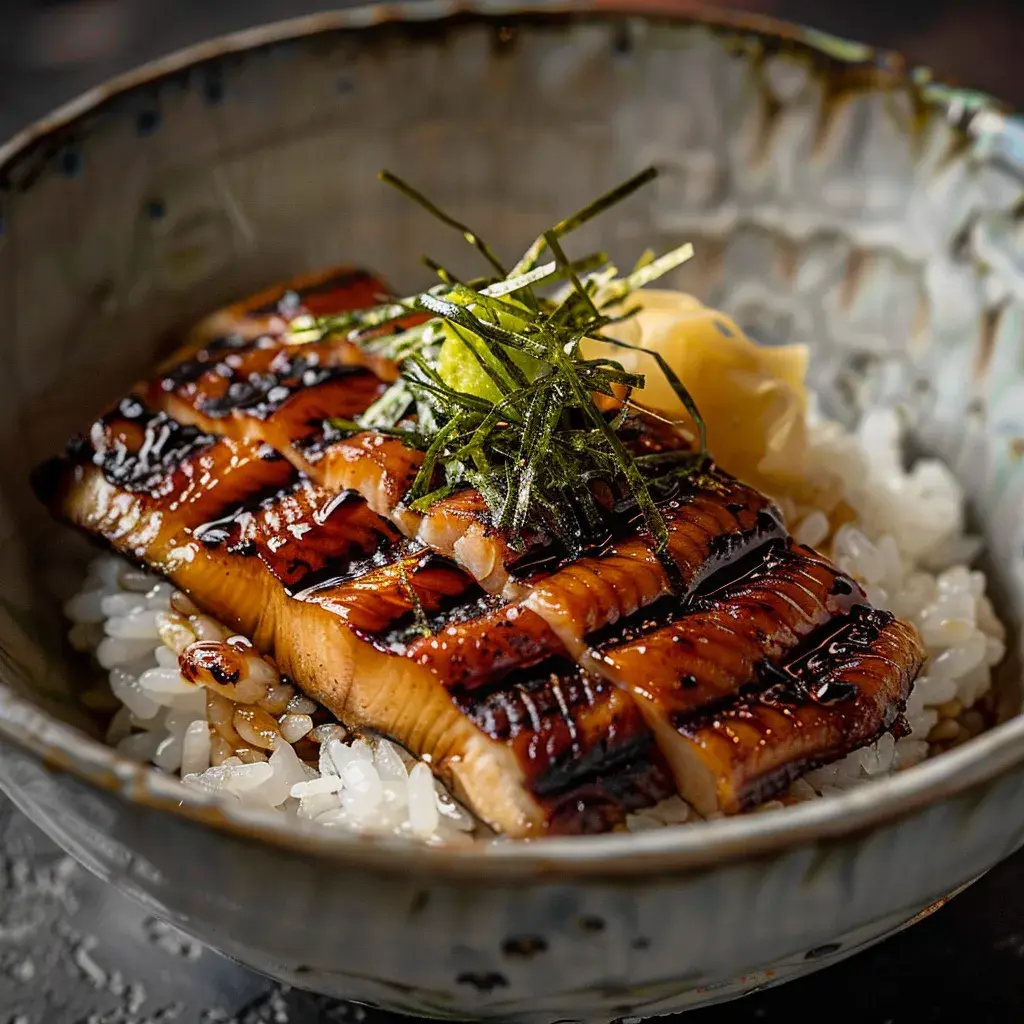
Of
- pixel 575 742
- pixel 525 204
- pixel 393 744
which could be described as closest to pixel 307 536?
pixel 393 744

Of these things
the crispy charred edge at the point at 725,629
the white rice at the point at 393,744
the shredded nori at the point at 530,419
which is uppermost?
the shredded nori at the point at 530,419

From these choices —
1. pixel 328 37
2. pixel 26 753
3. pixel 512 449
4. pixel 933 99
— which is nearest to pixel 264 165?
pixel 328 37

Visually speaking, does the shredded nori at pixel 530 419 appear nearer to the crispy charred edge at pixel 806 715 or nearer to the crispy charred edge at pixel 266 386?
the crispy charred edge at pixel 266 386

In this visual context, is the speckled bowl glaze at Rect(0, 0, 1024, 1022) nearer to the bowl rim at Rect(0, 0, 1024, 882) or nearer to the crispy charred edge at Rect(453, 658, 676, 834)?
the bowl rim at Rect(0, 0, 1024, 882)

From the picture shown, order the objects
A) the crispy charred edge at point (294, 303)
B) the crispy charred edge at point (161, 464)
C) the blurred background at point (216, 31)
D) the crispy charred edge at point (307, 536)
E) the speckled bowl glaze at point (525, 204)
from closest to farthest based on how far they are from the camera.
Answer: the crispy charred edge at point (307, 536) < the crispy charred edge at point (161, 464) < the speckled bowl glaze at point (525, 204) < the crispy charred edge at point (294, 303) < the blurred background at point (216, 31)

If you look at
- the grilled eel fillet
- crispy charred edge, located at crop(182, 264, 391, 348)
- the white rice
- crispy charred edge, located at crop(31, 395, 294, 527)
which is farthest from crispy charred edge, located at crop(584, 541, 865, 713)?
crispy charred edge, located at crop(182, 264, 391, 348)

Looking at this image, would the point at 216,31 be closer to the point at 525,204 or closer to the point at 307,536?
the point at 525,204

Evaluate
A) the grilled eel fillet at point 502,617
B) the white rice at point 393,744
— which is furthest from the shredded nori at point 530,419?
the white rice at point 393,744
